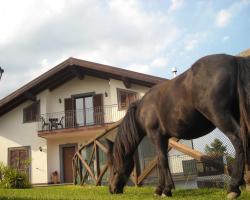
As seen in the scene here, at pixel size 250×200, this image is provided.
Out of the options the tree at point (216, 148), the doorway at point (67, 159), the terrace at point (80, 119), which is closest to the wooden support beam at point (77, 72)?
the terrace at point (80, 119)

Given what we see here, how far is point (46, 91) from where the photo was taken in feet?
73.4

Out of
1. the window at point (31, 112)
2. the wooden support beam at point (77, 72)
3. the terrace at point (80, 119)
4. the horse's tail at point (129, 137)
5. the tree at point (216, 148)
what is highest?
the wooden support beam at point (77, 72)

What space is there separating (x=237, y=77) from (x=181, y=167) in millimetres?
4138

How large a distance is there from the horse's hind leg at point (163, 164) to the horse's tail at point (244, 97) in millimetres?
1769

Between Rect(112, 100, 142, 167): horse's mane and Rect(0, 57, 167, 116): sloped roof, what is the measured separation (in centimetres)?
1260

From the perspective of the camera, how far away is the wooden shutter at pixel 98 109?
2066 centimetres

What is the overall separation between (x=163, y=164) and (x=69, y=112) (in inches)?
658

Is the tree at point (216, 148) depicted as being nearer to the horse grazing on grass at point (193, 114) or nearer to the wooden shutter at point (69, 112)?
the horse grazing on grass at point (193, 114)

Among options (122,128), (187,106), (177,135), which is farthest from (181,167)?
(187,106)

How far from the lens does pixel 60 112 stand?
21.9m

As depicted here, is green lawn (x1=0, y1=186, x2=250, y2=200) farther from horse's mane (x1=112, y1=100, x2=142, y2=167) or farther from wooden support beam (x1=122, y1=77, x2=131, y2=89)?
wooden support beam (x1=122, y1=77, x2=131, y2=89)

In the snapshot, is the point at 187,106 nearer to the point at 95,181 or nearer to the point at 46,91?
the point at 95,181

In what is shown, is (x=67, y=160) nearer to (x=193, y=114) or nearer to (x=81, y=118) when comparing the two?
(x=81, y=118)

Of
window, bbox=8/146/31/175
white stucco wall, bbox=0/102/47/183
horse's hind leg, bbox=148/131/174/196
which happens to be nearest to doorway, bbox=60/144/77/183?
white stucco wall, bbox=0/102/47/183
